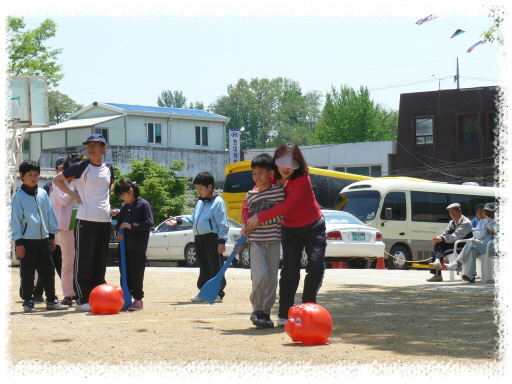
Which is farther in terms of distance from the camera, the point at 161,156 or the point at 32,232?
the point at 161,156

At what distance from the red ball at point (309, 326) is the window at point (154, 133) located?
143 ft

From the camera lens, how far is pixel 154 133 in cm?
4906

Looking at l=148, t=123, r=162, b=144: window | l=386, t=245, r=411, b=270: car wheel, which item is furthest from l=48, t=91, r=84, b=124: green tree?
l=386, t=245, r=411, b=270: car wheel

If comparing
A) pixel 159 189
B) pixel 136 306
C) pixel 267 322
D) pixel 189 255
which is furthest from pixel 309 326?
pixel 159 189

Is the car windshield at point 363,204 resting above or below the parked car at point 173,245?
above

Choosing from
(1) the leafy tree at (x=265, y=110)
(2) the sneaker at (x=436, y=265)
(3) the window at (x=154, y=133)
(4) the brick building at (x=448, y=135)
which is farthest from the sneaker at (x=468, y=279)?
(1) the leafy tree at (x=265, y=110)

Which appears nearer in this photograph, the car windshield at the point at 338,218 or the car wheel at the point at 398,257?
the car windshield at the point at 338,218

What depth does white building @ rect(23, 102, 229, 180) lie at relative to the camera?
46250mm

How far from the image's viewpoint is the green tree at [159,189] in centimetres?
3347

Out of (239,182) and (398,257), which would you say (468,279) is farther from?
(239,182)

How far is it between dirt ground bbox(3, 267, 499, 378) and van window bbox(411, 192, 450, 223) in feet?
46.8

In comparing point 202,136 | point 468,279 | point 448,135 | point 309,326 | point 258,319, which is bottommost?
point 468,279

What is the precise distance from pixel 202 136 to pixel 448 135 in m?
17.7

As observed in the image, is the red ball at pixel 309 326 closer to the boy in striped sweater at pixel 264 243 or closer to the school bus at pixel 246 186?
the boy in striped sweater at pixel 264 243
